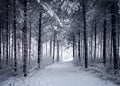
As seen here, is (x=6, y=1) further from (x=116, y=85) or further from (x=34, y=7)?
(x=116, y=85)

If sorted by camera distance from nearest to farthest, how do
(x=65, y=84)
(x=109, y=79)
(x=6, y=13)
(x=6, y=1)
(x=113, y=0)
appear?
(x=65, y=84)
(x=109, y=79)
(x=113, y=0)
(x=6, y=1)
(x=6, y=13)

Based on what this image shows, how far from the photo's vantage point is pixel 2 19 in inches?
721

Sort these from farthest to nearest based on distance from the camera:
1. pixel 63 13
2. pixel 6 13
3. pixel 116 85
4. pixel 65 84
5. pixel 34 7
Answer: pixel 63 13
pixel 6 13
pixel 34 7
pixel 65 84
pixel 116 85

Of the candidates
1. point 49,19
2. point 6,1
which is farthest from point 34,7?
point 49,19

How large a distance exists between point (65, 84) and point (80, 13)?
1146cm

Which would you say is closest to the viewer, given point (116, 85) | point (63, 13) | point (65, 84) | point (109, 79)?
point (116, 85)

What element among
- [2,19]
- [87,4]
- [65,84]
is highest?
[87,4]

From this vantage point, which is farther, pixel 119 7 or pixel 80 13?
pixel 80 13

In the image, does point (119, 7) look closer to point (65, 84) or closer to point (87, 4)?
point (87, 4)

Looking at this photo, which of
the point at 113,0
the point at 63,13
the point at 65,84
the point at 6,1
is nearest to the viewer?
the point at 65,84

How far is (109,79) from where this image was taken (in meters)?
9.97

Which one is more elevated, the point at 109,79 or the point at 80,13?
the point at 80,13

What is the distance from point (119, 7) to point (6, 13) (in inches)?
530

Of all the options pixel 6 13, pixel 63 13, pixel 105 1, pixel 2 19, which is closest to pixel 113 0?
pixel 105 1
